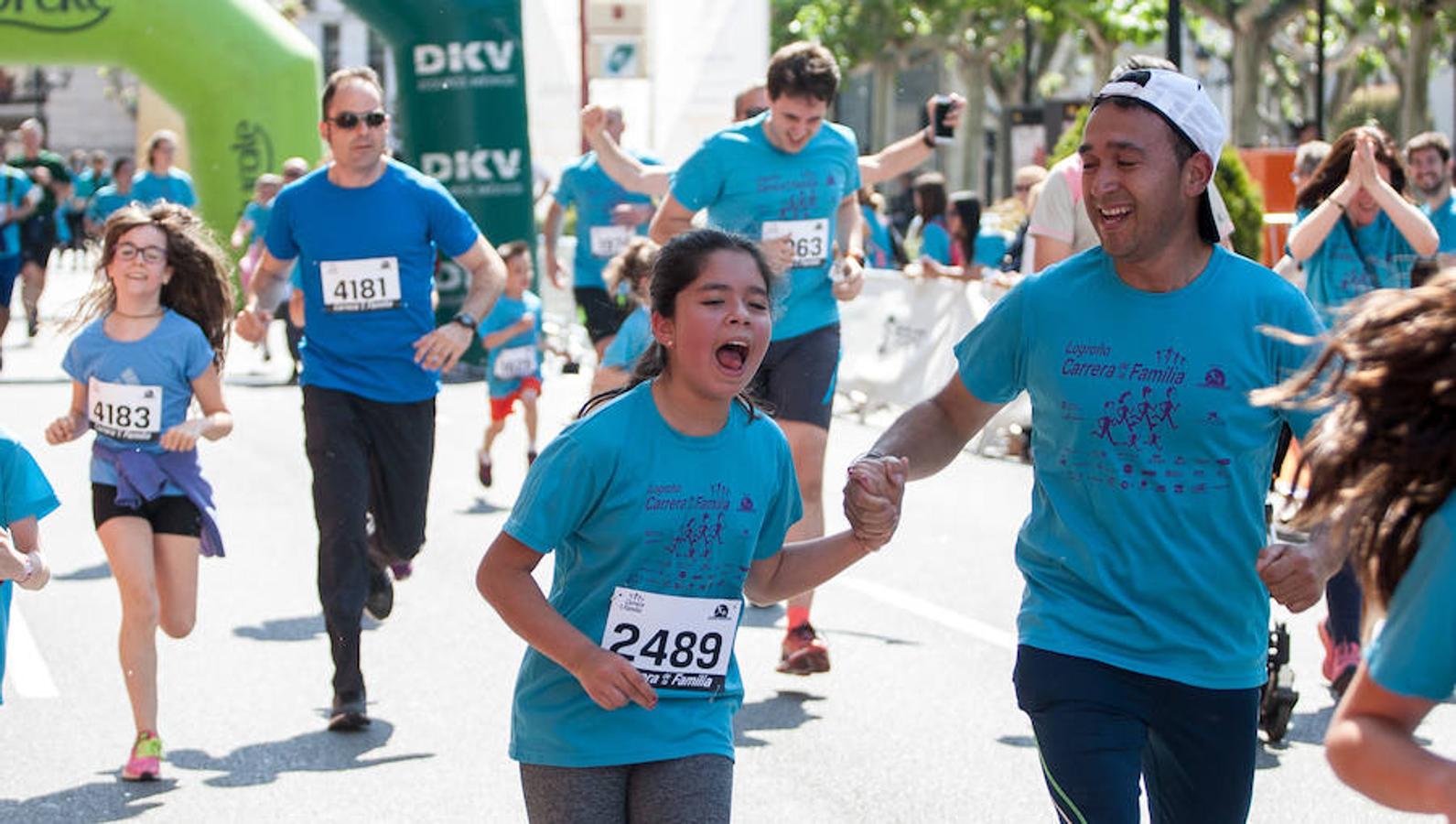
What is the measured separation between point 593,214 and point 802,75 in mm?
5375

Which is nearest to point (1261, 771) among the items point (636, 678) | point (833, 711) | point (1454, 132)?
point (833, 711)

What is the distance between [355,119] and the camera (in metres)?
7.31

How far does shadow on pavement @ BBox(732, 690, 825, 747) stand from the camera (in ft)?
23.3

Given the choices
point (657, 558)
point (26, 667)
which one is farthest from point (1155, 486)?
point (26, 667)

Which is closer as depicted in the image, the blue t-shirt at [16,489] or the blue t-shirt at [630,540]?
the blue t-shirt at [630,540]

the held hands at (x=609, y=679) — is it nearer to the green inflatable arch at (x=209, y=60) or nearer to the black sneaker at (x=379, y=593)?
the black sneaker at (x=379, y=593)

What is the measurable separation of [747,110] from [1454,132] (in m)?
63.5

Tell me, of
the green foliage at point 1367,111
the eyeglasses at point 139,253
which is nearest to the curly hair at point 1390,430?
the eyeglasses at point 139,253

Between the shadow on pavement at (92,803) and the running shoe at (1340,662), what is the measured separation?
3733 millimetres

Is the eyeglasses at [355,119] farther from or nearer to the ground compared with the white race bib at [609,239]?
farther from the ground

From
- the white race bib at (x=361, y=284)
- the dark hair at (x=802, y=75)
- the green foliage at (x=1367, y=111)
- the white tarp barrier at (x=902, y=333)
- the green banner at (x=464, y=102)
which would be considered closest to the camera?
the white race bib at (x=361, y=284)

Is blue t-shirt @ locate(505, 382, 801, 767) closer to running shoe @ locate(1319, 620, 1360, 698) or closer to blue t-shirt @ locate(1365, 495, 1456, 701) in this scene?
blue t-shirt @ locate(1365, 495, 1456, 701)

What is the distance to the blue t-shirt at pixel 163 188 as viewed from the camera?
20031 millimetres

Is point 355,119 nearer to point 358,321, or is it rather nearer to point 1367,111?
point 358,321
